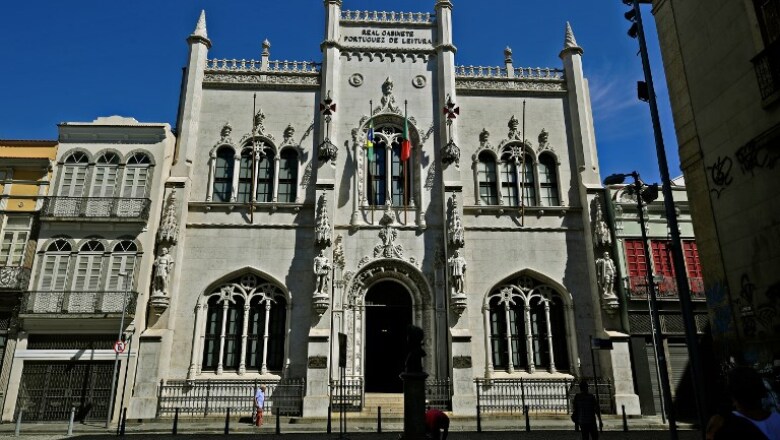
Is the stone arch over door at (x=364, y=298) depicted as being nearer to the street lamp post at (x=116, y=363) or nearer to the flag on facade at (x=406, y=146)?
the flag on facade at (x=406, y=146)

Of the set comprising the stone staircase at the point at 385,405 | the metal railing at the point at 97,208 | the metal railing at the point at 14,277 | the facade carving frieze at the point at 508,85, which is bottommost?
the stone staircase at the point at 385,405

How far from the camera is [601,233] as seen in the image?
23.5 metres

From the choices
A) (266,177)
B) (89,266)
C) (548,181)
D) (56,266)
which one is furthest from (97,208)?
(548,181)

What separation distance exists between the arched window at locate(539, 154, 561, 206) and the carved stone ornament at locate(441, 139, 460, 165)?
448 cm

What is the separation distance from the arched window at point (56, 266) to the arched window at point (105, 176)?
8.41 feet

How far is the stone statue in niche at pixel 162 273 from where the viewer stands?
2197 cm

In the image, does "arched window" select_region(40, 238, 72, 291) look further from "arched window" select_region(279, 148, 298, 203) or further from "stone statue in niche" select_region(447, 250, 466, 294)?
"stone statue in niche" select_region(447, 250, 466, 294)

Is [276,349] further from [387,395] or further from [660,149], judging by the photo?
[660,149]

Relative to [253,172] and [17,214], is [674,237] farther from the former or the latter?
[17,214]

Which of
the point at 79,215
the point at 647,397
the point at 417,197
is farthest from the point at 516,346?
the point at 79,215

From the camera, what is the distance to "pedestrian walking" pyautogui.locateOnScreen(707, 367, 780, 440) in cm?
383

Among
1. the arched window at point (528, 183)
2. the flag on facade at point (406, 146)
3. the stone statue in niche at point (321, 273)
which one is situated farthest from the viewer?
the arched window at point (528, 183)

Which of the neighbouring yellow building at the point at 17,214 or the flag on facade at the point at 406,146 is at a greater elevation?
the flag on facade at the point at 406,146

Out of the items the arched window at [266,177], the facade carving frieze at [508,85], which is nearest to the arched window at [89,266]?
the arched window at [266,177]
